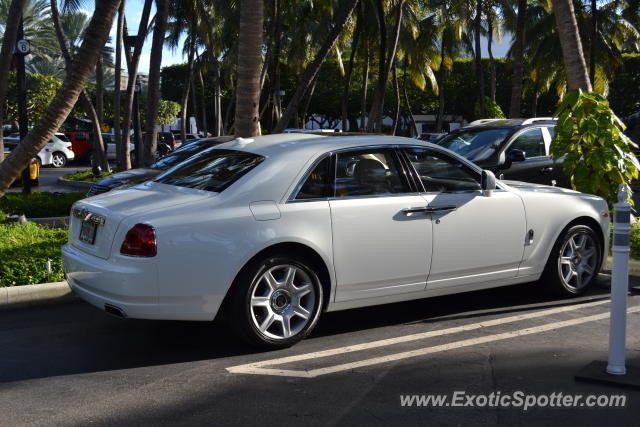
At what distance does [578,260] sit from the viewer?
23.9ft

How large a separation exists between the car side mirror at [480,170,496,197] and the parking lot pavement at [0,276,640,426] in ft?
3.49

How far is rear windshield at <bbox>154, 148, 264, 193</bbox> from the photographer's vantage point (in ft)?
19.3

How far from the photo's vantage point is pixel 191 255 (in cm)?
525

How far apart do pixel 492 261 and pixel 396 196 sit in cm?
109

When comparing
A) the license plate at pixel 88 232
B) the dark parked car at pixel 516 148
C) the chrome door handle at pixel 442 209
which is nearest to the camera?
the license plate at pixel 88 232

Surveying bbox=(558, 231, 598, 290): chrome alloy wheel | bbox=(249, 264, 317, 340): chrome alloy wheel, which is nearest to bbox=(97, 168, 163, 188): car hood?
bbox=(249, 264, 317, 340): chrome alloy wheel

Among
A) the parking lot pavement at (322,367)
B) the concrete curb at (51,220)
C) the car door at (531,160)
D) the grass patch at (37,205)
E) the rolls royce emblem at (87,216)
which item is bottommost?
the parking lot pavement at (322,367)

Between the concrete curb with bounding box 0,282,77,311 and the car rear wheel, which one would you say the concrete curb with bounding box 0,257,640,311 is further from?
the car rear wheel

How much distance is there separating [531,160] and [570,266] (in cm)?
519

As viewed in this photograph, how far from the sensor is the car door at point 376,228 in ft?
19.2

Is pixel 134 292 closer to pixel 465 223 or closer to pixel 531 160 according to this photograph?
pixel 465 223

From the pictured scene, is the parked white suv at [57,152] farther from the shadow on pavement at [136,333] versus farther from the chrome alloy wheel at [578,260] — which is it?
the chrome alloy wheel at [578,260]

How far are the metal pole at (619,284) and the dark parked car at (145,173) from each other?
7.42m

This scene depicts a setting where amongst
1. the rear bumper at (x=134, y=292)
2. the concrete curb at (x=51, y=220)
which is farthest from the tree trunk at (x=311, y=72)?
the rear bumper at (x=134, y=292)
